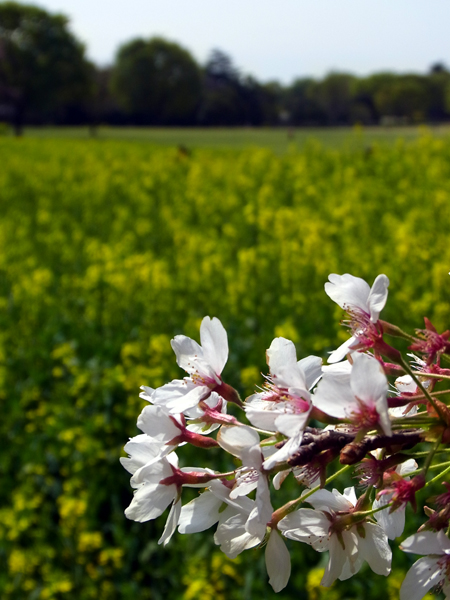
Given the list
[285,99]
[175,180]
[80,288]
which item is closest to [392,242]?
[80,288]

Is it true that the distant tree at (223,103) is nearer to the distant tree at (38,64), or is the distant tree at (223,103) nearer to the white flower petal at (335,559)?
the distant tree at (38,64)

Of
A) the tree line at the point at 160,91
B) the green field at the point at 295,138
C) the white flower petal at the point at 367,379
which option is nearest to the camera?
the white flower petal at the point at 367,379

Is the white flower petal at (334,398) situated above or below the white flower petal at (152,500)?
above

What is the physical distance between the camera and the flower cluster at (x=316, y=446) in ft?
1.59

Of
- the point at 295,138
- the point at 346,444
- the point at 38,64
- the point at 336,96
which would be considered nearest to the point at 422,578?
the point at 346,444

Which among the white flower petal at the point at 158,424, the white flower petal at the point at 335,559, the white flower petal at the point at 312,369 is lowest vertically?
the white flower petal at the point at 335,559

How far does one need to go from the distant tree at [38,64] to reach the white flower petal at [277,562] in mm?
57277

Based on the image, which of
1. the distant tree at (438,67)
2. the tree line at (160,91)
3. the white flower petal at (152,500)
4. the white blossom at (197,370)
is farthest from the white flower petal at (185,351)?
the distant tree at (438,67)

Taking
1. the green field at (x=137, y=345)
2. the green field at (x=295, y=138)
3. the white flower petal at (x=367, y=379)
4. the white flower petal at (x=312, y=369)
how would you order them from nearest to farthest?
the white flower petal at (x=367, y=379), the white flower petal at (x=312, y=369), the green field at (x=137, y=345), the green field at (x=295, y=138)

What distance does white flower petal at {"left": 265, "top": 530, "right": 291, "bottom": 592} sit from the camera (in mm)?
559

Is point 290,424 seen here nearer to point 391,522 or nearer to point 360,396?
point 360,396

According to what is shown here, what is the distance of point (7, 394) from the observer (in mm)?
Result: 3926

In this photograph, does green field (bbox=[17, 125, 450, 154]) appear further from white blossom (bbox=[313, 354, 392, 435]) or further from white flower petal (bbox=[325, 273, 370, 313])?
white blossom (bbox=[313, 354, 392, 435])

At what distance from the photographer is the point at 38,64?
55531 millimetres
